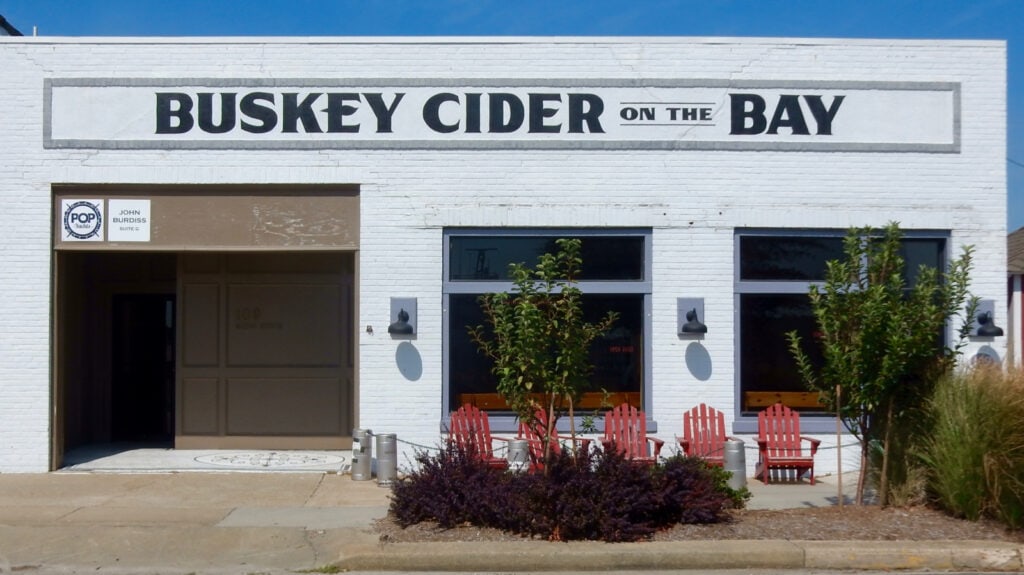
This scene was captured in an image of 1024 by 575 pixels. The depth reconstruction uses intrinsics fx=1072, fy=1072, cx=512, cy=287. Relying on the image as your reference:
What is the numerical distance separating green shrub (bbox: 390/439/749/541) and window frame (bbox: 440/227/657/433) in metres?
2.73

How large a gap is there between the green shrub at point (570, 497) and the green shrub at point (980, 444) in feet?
6.13

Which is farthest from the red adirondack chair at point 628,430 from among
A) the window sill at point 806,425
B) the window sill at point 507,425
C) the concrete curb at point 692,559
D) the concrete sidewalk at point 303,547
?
the concrete curb at point 692,559

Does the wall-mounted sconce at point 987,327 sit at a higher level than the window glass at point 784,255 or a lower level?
lower

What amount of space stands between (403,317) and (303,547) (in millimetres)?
3724

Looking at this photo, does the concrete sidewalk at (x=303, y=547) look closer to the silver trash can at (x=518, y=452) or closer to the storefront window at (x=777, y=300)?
the silver trash can at (x=518, y=452)

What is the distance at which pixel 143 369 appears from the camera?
14500 mm

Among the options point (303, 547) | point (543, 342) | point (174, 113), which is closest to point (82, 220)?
point (174, 113)

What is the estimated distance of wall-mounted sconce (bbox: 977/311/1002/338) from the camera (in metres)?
11.9

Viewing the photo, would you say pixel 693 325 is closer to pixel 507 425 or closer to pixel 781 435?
pixel 781 435

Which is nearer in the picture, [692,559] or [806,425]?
[692,559]

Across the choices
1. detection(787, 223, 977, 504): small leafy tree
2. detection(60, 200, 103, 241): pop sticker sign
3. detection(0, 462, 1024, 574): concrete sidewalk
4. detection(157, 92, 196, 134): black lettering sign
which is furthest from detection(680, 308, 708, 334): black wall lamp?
detection(60, 200, 103, 241): pop sticker sign

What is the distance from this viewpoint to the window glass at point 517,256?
480 inches

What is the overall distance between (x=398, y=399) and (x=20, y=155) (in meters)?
5.07

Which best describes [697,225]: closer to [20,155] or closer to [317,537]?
[317,537]
